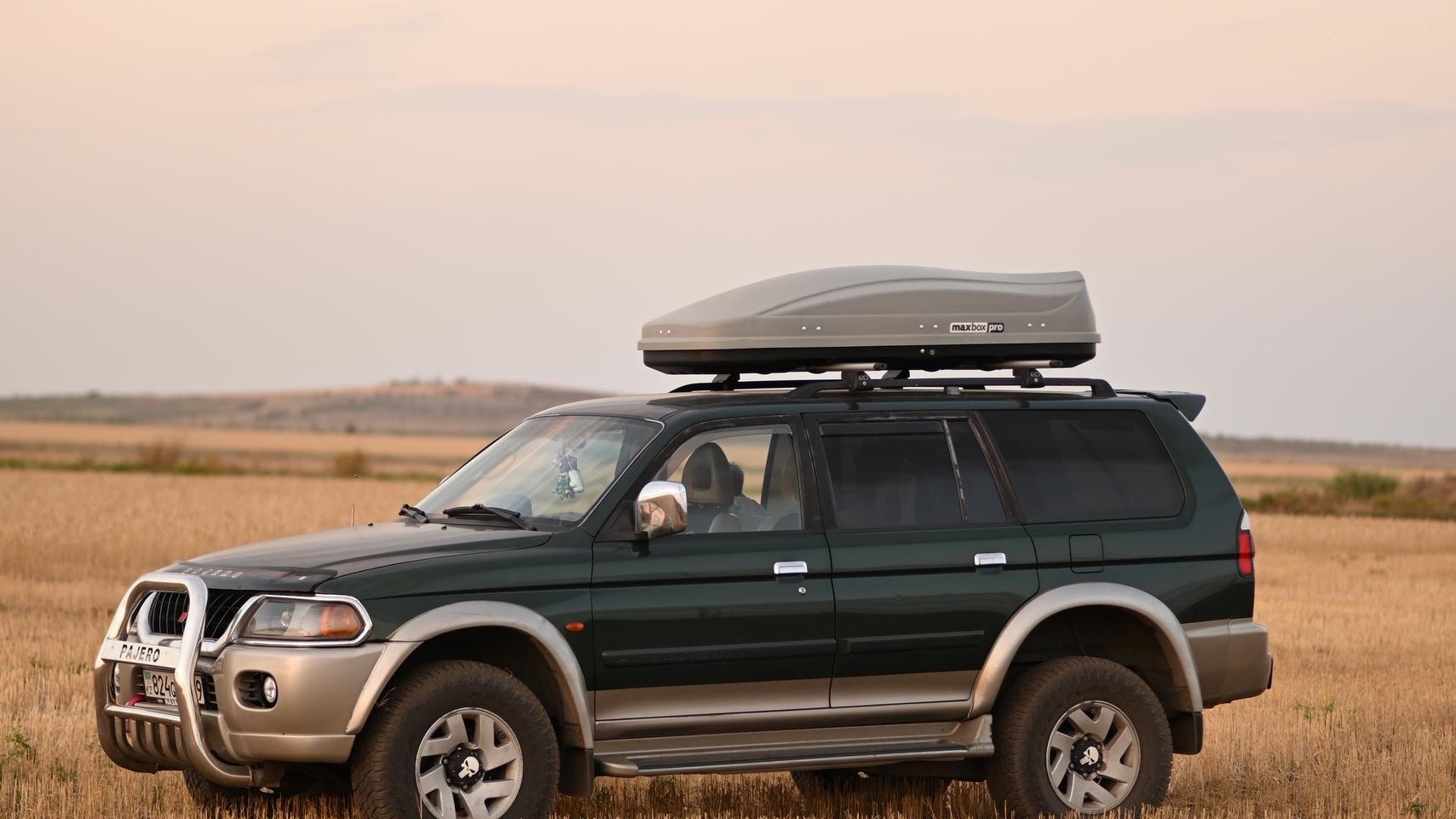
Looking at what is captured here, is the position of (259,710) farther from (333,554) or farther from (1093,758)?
(1093,758)

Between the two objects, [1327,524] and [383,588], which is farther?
[1327,524]

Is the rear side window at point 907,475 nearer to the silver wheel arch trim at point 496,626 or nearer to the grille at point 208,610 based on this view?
the silver wheel arch trim at point 496,626

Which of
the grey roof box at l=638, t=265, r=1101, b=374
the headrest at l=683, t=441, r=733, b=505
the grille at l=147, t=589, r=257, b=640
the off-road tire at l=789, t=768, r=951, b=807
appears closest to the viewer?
the grille at l=147, t=589, r=257, b=640

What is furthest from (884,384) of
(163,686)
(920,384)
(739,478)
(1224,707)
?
(1224,707)

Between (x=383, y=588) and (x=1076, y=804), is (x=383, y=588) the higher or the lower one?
the higher one

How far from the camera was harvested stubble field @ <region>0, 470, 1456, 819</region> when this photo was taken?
8.92m

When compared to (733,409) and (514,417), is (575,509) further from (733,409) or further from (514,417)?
(514,417)

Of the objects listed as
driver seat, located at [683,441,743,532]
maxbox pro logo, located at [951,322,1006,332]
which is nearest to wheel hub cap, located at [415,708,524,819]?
driver seat, located at [683,441,743,532]

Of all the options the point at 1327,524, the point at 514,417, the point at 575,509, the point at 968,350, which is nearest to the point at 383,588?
the point at 575,509

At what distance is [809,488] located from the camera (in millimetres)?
8125

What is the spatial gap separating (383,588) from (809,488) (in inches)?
79.1

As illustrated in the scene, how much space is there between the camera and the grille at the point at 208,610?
7336mm

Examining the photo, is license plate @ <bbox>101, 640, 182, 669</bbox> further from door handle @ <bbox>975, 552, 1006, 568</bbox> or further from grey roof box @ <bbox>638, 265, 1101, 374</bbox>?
door handle @ <bbox>975, 552, 1006, 568</bbox>

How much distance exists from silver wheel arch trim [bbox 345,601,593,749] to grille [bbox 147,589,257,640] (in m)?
0.65
